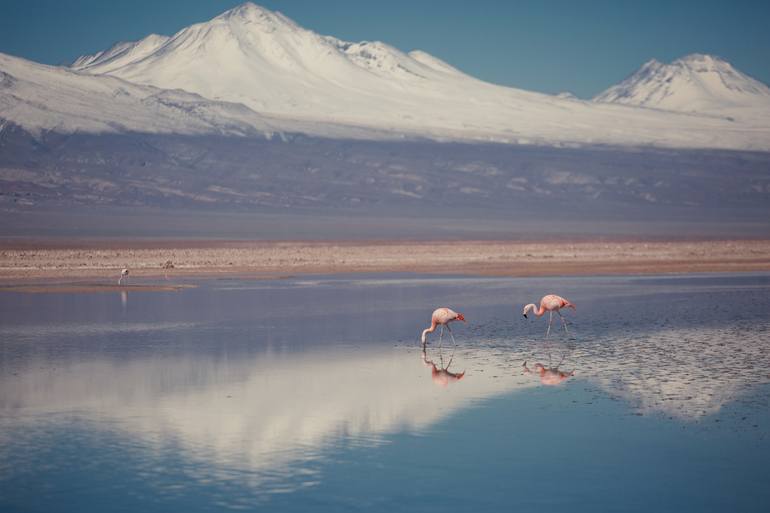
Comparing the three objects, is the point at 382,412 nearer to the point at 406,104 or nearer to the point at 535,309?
the point at 535,309

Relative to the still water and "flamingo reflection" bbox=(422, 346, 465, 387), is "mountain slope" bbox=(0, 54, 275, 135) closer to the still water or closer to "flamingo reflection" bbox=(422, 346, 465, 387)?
the still water

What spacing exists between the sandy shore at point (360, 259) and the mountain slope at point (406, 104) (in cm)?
10266

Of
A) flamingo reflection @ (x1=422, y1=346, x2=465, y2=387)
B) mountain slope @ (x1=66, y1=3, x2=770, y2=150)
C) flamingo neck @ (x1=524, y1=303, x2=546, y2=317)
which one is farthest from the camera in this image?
mountain slope @ (x1=66, y1=3, x2=770, y2=150)

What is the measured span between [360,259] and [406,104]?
439ft

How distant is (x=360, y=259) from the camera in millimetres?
46781

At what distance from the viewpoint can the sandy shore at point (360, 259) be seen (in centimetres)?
4006

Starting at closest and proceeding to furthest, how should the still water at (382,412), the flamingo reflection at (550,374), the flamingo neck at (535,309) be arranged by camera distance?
the still water at (382,412), the flamingo reflection at (550,374), the flamingo neck at (535,309)

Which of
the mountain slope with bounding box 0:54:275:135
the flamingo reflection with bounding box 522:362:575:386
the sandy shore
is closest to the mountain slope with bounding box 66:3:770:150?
the mountain slope with bounding box 0:54:275:135

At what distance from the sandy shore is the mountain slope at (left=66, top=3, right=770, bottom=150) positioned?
10266 cm

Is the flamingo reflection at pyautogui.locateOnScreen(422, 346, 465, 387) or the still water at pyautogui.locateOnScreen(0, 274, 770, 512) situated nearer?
the still water at pyautogui.locateOnScreen(0, 274, 770, 512)

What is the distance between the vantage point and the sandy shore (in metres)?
40.1

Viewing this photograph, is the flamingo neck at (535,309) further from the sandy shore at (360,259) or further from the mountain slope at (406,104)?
the mountain slope at (406,104)

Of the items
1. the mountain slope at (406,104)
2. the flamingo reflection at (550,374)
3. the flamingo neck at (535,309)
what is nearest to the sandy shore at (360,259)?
the flamingo neck at (535,309)

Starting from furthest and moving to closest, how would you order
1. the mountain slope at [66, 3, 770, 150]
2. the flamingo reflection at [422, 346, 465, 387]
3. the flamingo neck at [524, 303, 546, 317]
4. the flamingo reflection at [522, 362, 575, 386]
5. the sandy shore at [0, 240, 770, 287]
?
1. the mountain slope at [66, 3, 770, 150]
2. the sandy shore at [0, 240, 770, 287]
3. the flamingo neck at [524, 303, 546, 317]
4. the flamingo reflection at [422, 346, 465, 387]
5. the flamingo reflection at [522, 362, 575, 386]
